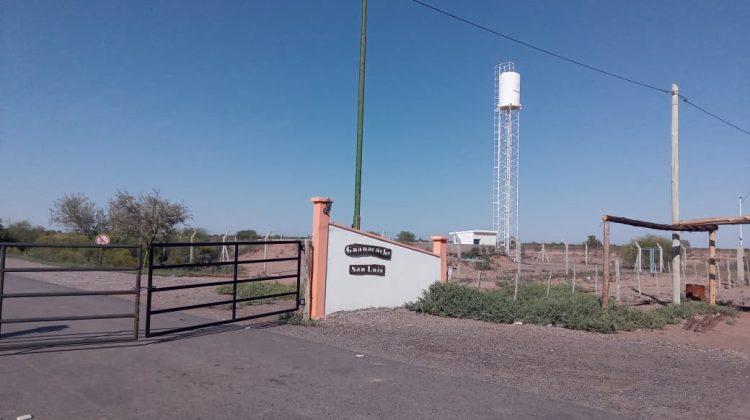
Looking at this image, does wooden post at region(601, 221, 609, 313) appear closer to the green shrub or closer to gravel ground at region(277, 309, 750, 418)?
the green shrub

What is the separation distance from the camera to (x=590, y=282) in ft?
99.3

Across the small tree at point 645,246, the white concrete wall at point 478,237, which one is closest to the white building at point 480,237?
the white concrete wall at point 478,237

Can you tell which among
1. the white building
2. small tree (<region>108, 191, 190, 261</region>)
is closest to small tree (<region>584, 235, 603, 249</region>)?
the white building

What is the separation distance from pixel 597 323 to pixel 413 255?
520cm

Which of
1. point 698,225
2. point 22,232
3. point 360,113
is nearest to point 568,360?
point 360,113

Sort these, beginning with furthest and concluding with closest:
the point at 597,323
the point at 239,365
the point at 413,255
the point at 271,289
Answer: the point at 271,289
the point at 413,255
the point at 597,323
the point at 239,365

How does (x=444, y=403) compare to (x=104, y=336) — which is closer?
(x=444, y=403)

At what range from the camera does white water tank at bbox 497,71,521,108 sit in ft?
166

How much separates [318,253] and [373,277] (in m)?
2.26

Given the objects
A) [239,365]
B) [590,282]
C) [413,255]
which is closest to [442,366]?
[239,365]

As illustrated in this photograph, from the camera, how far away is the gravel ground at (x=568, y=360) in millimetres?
7555

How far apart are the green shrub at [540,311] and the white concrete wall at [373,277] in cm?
50

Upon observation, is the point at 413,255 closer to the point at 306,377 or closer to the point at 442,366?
the point at 442,366

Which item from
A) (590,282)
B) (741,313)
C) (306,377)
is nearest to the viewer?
(306,377)
